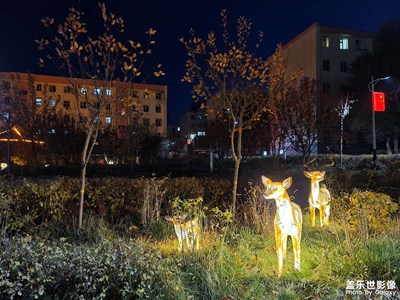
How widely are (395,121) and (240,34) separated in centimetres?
2571

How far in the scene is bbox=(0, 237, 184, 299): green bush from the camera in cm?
311

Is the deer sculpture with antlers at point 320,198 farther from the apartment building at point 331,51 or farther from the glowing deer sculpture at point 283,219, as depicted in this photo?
the apartment building at point 331,51

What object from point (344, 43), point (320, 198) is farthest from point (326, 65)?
point (320, 198)

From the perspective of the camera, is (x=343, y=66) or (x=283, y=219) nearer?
(x=283, y=219)

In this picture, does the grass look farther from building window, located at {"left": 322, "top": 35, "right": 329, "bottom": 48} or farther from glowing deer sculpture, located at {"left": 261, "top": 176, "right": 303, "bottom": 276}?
building window, located at {"left": 322, "top": 35, "right": 329, "bottom": 48}

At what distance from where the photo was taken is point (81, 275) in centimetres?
321

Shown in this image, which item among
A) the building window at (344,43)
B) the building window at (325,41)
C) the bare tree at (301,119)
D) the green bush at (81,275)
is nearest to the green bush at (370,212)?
the green bush at (81,275)

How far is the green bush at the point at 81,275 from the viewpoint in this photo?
10.2 ft

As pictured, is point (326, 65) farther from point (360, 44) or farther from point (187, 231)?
point (187, 231)

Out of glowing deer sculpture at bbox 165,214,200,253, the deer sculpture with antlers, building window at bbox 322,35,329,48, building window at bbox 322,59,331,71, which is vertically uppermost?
building window at bbox 322,35,329,48

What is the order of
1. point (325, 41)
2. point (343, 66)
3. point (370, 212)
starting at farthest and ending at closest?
point (343, 66)
point (325, 41)
point (370, 212)

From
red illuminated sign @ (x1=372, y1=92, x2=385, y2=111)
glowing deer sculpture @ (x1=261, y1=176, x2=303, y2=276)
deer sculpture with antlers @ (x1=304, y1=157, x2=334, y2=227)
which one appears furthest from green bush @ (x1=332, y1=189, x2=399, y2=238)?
red illuminated sign @ (x1=372, y1=92, x2=385, y2=111)

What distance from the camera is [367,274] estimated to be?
391 centimetres

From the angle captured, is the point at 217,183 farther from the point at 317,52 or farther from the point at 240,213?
the point at 317,52
